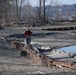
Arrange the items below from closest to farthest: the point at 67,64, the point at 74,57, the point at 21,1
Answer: the point at 67,64 → the point at 74,57 → the point at 21,1

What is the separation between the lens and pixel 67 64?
52.1ft

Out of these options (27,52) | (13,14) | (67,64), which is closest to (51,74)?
(67,64)

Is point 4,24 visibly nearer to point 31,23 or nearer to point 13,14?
point 31,23

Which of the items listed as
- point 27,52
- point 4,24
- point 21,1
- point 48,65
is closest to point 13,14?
point 21,1

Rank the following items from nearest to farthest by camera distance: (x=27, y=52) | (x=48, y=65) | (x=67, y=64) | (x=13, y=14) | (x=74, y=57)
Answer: (x=67, y=64)
(x=48, y=65)
(x=74, y=57)
(x=27, y=52)
(x=13, y=14)

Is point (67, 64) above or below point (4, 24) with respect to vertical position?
above

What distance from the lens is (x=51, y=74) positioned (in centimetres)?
1370

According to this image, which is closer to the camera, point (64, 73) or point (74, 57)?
point (64, 73)

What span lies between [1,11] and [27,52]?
188 feet

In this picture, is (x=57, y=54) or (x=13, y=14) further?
(x=13, y=14)

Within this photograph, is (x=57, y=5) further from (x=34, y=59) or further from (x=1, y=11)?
(x=34, y=59)

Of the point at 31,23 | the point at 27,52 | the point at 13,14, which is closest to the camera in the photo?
the point at 27,52

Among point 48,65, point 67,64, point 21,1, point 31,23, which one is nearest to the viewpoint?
point 67,64

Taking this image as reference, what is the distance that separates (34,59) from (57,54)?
143cm
